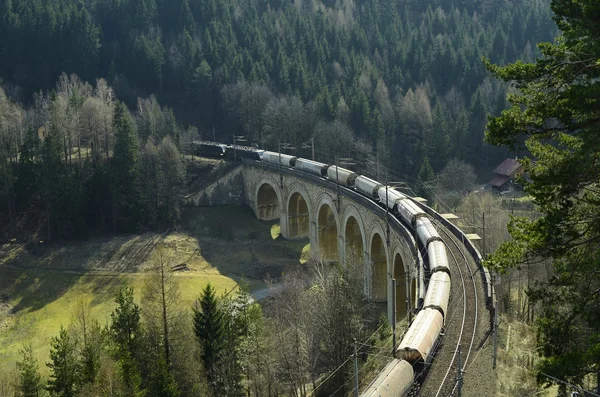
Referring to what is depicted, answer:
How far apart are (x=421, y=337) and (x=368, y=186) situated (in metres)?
29.0

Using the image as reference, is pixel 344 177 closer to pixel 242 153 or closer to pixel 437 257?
pixel 437 257

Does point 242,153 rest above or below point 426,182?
above

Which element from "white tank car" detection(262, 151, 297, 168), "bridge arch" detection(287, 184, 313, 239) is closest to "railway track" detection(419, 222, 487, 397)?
"bridge arch" detection(287, 184, 313, 239)

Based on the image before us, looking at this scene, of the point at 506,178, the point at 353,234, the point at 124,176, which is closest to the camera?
the point at 353,234

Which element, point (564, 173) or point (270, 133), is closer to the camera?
point (564, 173)

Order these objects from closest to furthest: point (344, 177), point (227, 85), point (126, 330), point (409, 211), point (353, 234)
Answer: point (126, 330) → point (409, 211) → point (353, 234) → point (344, 177) → point (227, 85)

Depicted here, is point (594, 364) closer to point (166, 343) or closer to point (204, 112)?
point (166, 343)

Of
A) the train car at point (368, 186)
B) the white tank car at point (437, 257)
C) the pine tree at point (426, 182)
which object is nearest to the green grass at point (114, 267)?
the train car at point (368, 186)

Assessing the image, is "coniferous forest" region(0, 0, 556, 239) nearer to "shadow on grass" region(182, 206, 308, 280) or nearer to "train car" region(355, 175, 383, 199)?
"shadow on grass" region(182, 206, 308, 280)

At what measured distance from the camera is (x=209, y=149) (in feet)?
282

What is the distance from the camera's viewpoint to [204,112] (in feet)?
332

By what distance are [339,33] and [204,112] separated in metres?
33.1

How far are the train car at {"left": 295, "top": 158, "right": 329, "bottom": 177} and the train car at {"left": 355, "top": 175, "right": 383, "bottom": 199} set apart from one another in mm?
7062

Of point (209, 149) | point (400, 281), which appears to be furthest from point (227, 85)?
point (400, 281)
